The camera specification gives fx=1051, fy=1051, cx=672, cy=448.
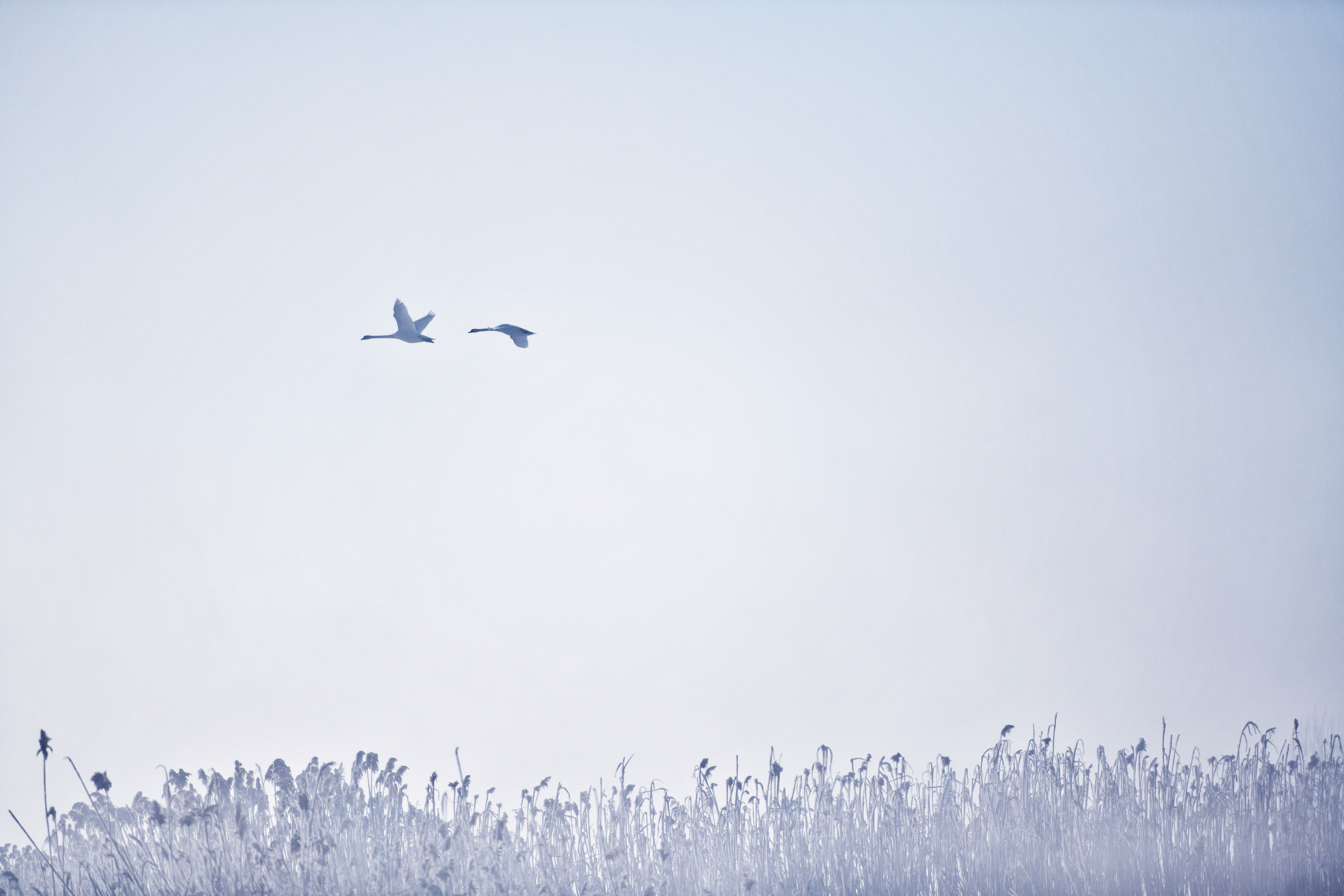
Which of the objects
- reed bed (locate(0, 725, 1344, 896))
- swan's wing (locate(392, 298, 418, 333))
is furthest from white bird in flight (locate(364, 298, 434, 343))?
reed bed (locate(0, 725, 1344, 896))

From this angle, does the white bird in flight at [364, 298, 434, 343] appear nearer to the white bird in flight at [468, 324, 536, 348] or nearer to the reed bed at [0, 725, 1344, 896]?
the white bird in flight at [468, 324, 536, 348]

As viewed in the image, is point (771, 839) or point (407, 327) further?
point (407, 327)

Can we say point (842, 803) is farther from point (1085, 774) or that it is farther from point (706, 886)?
point (1085, 774)

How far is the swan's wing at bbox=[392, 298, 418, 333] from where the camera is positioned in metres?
12.8

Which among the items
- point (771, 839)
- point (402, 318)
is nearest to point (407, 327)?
point (402, 318)

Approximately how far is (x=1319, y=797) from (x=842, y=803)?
5069mm

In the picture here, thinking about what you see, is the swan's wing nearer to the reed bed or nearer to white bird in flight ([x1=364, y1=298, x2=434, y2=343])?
white bird in flight ([x1=364, y1=298, x2=434, y2=343])

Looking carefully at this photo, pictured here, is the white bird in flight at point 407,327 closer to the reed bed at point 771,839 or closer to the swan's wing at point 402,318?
the swan's wing at point 402,318

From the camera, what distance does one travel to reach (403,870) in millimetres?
8734

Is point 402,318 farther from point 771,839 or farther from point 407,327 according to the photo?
point 771,839

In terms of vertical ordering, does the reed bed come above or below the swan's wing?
below

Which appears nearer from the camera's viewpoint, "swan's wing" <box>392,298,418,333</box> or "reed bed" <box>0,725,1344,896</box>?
"reed bed" <box>0,725,1344,896</box>

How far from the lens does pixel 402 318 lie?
42.4 ft

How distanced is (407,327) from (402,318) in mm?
129
